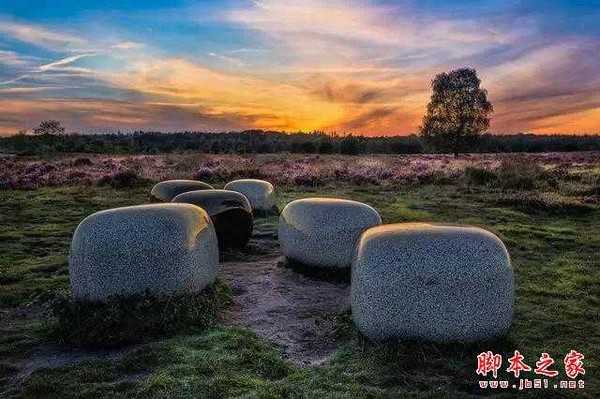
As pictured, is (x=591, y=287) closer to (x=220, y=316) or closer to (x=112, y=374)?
(x=220, y=316)

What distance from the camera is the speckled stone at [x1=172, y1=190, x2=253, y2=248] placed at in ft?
36.0

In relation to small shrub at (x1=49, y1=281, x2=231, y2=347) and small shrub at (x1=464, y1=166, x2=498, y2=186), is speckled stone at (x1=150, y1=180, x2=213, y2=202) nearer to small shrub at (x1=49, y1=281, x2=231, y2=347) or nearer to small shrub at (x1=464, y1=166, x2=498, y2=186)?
small shrub at (x1=49, y1=281, x2=231, y2=347)

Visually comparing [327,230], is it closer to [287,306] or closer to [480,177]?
[287,306]

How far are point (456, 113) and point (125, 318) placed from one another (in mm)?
56408

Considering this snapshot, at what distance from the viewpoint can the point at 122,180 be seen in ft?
81.4

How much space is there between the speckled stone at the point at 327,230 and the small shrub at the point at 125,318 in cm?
265

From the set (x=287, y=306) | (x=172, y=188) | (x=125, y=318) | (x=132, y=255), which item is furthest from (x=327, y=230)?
(x=172, y=188)

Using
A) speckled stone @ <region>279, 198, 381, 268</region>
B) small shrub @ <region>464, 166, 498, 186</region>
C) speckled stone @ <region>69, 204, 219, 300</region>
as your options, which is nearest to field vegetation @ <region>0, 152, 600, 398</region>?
speckled stone @ <region>69, 204, 219, 300</region>

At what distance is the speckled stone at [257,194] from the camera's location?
15.9m

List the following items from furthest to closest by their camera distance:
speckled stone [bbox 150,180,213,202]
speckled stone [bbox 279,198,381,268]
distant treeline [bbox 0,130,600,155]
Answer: distant treeline [bbox 0,130,600,155] → speckled stone [bbox 150,180,213,202] → speckled stone [bbox 279,198,381,268]

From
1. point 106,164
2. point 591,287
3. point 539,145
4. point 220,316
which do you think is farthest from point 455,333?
point 539,145

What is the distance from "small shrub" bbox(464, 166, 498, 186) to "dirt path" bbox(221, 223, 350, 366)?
686 inches

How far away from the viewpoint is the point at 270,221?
15.1 meters

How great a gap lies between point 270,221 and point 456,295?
9.58 metres
